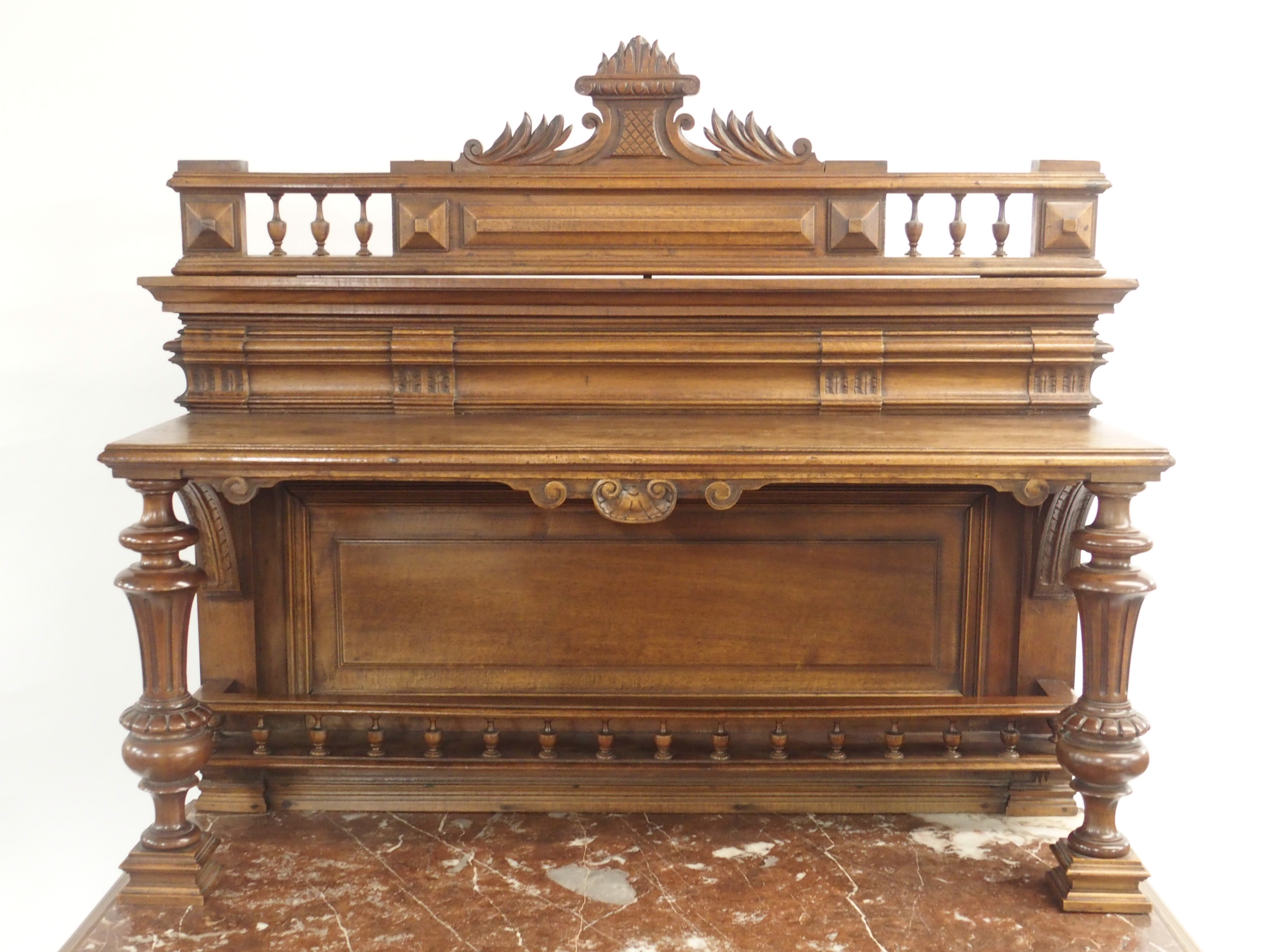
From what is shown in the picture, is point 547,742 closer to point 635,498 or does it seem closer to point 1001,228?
point 635,498

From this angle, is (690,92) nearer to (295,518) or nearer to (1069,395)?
(1069,395)

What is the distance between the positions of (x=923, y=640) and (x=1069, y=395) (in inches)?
27.7

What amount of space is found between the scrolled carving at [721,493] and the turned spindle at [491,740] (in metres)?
0.90

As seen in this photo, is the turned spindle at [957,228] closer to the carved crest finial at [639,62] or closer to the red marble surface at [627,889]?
the carved crest finial at [639,62]

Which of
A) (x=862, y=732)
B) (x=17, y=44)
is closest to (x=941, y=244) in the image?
(x=862, y=732)

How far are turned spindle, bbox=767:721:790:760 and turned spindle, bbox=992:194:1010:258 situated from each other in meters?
1.26

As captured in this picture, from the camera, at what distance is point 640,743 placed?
3529mm

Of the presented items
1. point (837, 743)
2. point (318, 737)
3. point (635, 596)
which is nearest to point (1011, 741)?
point (837, 743)

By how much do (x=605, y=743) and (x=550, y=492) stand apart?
81 cm

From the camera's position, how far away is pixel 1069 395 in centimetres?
338

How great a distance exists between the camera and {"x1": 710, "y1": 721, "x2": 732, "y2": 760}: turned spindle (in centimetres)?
339

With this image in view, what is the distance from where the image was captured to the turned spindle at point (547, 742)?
3383mm

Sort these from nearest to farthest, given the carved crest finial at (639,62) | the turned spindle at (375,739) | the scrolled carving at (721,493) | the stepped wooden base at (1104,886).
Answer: the scrolled carving at (721,493) < the stepped wooden base at (1104,886) < the carved crest finial at (639,62) < the turned spindle at (375,739)

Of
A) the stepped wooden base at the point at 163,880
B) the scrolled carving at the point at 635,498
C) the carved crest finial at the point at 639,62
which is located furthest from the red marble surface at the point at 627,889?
the carved crest finial at the point at 639,62
